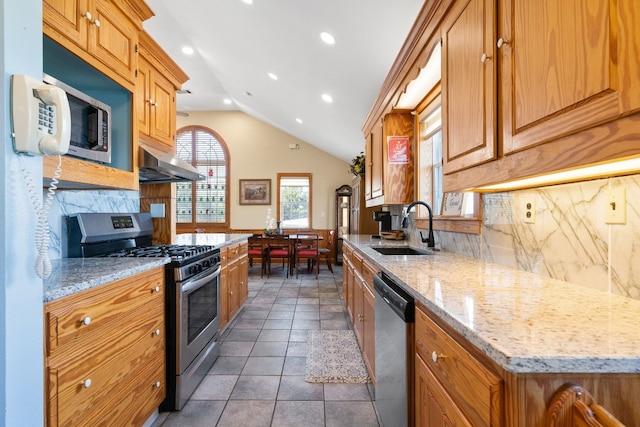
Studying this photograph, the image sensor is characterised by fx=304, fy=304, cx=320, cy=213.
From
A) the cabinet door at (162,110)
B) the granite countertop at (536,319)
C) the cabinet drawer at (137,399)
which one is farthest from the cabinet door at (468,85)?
the cabinet door at (162,110)

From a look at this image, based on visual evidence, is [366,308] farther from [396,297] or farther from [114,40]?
[114,40]

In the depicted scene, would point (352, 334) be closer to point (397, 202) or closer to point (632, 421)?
point (397, 202)

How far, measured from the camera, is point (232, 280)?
317 cm

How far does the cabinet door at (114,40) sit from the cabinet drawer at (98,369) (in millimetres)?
1330

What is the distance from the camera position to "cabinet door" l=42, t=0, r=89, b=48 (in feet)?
4.09

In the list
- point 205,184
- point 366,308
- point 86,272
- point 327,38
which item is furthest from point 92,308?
point 205,184

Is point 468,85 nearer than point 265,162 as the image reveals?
Yes

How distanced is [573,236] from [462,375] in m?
0.73

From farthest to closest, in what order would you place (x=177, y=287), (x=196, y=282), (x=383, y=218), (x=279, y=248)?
(x=279, y=248)
(x=383, y=218)
(x=196, y=282)
(x=177, y=287)

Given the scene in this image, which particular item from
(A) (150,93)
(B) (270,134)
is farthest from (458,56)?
(B) (270,134)

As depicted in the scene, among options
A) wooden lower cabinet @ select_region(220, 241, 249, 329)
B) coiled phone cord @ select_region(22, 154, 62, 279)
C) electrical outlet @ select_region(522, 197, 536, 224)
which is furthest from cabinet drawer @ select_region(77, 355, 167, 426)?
electrical outlet @ select_region(522, 197, 536, 224)

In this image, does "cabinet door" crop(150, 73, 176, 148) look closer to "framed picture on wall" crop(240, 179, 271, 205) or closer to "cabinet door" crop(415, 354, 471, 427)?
Result: "cabinet door" crop(415, 354, 471, 427)

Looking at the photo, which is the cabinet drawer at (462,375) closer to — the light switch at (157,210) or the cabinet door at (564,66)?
the cabinet door at (564,66)

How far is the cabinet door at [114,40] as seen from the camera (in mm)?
1532
